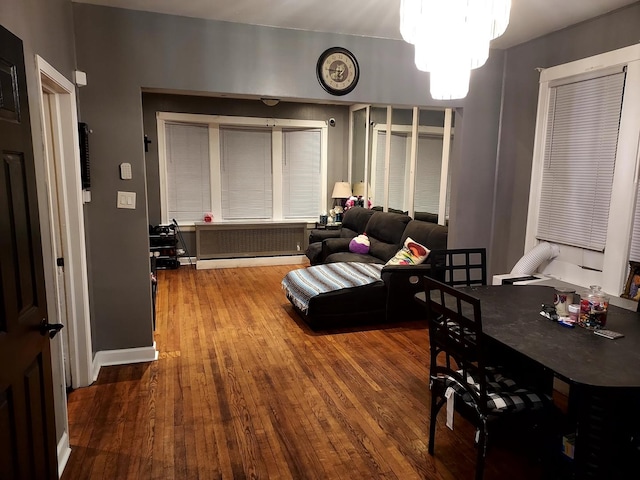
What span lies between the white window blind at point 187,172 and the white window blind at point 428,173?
335cm

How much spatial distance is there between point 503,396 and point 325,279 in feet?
8.46

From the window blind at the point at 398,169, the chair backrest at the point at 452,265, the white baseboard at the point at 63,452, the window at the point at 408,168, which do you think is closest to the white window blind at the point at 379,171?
the window at the point at 408,168

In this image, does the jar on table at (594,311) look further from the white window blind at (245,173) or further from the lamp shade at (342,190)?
the white window blind at (245,173)

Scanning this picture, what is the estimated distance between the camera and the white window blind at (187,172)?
22.3ft

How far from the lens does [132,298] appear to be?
333cm

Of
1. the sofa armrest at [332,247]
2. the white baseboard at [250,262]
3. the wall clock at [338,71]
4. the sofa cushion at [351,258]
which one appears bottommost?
the white baseboard at [250,262]

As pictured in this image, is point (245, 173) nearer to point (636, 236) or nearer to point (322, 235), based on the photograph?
point (322, 235)

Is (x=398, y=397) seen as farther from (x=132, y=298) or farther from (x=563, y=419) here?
(x=132, y=298)

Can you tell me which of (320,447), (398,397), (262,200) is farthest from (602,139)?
(262,200)

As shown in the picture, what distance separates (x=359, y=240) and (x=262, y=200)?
2161 millimetres

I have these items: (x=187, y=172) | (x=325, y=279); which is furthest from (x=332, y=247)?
(x=187, y=172)

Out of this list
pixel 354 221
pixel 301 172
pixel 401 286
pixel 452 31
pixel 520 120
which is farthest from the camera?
pixel 301 172

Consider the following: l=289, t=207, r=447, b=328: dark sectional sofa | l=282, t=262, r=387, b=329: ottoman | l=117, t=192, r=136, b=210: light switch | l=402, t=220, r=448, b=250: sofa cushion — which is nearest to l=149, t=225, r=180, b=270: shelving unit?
l=282, t=262, r=387, b=329: ottoman

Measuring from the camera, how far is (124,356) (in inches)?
133
